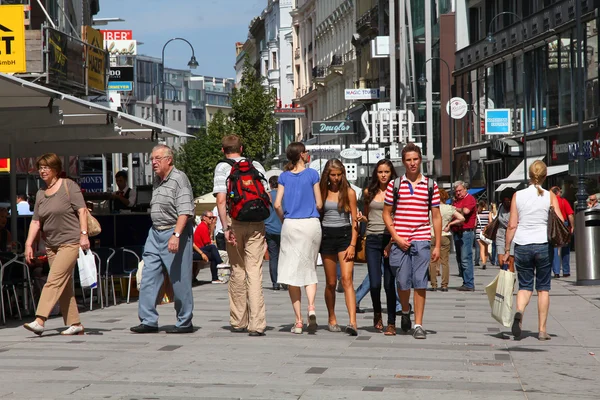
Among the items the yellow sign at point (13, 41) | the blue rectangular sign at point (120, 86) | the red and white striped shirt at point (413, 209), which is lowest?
the red and white striped shirt at point (413, 209)

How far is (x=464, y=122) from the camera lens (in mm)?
58281

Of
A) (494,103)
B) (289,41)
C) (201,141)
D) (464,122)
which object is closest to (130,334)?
(494,103)

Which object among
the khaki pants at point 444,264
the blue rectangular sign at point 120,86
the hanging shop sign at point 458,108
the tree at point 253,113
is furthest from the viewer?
the tree at point 253,113

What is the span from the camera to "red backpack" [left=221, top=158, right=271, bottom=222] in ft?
40.5

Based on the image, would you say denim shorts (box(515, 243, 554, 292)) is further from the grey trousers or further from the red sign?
the red sign

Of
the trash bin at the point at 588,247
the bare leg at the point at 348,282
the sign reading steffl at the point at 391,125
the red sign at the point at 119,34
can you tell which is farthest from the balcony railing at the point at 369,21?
the bare leg at the point at 348,282

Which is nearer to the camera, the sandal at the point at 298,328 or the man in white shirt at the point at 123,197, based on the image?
the sandal at the point at 298,328

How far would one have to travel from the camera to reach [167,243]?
1246 cm

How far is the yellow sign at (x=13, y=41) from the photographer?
25312 millimetres

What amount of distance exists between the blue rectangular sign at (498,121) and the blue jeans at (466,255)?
1059 inches

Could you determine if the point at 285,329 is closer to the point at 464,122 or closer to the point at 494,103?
the point at 494,103

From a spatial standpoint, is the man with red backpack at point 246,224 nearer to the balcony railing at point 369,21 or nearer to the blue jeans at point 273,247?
the blue jeans at point 273,247

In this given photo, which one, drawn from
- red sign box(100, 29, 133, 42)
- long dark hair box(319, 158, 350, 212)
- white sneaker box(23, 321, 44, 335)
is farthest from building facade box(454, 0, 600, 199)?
red sign box(100, 29, 133, 42)

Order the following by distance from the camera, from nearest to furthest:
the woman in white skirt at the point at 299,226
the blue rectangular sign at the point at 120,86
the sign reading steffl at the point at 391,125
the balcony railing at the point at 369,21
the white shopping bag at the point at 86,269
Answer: the woman in white skirt at the point at 299,226 < the white shopping bag at the point at 86,269 < the blue rectangular sign at the point at 120,86 < the sign reading steffl at the point at 391,125 < the balcony railing at the point at 369,21
